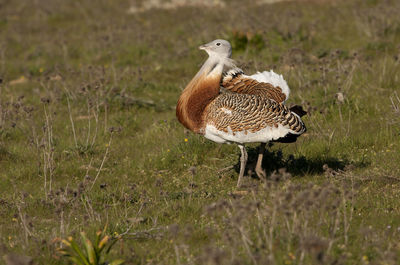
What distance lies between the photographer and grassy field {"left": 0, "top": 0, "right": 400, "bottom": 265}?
12.7ft

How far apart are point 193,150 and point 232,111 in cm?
140

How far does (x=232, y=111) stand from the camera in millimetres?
5258

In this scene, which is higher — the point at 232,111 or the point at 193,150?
the point at 232,111

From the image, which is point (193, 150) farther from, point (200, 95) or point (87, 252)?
point (87, 252)

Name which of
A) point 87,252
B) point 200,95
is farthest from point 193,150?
point 87,252

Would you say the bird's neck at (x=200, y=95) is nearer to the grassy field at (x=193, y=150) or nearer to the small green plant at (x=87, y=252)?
the grassy field at (x=193, y=150)

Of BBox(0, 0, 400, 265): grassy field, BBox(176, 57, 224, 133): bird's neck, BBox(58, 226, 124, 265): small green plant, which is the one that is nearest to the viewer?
BBox(58, 226, 124, 265): small green plant

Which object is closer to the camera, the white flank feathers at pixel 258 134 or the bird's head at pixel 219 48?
the white flank feathers at pixel 258 134

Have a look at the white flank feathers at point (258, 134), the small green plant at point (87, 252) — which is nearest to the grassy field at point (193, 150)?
the small green plant at point (87, 252)

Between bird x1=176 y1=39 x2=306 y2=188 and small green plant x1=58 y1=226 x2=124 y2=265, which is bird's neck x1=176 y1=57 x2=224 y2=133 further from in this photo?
small green plant x1=58 y1=226 x2=124 y2=265

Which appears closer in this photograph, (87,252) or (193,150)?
(87,252)

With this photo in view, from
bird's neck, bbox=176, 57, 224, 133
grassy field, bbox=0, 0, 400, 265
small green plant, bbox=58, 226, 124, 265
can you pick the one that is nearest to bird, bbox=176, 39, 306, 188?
bird's neck, bbox=176, 57, 224, 133

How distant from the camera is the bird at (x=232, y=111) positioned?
5223 mm

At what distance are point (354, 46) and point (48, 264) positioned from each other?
8117 mm
